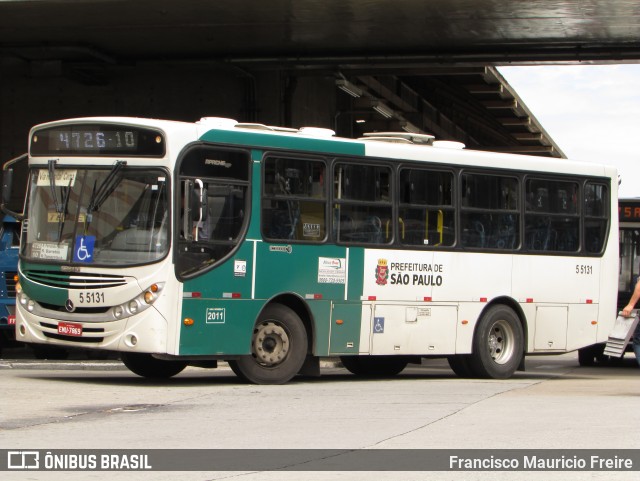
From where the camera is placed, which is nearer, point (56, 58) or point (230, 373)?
point (230, 373)

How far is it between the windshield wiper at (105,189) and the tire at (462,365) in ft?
19.0

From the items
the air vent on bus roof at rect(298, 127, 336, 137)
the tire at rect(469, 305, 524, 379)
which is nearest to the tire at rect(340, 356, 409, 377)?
the tire at rect(469, 305, 524, 379)

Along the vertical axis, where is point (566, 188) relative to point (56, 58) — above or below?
below

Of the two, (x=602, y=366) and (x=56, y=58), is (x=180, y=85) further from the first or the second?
(x=602, y=366)

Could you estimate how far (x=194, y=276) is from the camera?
46.8 feet

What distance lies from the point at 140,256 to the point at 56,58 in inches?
530

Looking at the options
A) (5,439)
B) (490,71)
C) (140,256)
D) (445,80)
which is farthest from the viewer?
(445,80)

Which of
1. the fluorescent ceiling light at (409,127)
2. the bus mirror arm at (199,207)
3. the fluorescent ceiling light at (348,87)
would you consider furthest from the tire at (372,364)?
the fluorescent ceiling light at (409,127)

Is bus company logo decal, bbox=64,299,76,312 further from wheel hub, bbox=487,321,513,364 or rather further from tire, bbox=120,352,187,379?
wheel hub, bbox=487,321,513,364

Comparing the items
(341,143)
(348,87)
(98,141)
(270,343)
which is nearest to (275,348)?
(270,343)

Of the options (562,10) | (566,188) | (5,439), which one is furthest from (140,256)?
(562,10)

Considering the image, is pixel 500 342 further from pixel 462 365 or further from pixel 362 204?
pixel 362 204

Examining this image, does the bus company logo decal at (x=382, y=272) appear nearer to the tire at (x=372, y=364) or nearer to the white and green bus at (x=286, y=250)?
the white and green bus at (x=286, y=250)

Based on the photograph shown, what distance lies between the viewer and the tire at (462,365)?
17641 millimetres
